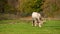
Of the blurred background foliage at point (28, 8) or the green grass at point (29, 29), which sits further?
the blurred background foliage at point (28, 8)

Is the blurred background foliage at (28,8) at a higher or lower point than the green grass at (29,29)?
higher

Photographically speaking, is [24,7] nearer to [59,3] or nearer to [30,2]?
[30,2]

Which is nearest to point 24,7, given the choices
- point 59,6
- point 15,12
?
point 15,12

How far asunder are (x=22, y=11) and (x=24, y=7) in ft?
4.09

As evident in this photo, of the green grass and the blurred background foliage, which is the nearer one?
the green grass

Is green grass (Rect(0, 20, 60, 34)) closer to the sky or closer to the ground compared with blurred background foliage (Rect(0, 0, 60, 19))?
closer to the ground

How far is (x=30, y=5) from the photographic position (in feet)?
140

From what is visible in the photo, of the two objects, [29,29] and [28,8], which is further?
[28,8]

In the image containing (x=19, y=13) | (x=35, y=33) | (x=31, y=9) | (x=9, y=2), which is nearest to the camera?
(x=35, y=33)

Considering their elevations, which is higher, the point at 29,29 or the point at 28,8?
the point at 28,8

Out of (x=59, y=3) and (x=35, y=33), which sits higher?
(x=59, y=3)

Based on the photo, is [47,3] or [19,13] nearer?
[47,3]

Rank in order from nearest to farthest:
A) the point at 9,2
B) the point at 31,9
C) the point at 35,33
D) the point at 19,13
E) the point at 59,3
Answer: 1. the point at 35,33
2. the point at 59,3
3. the point at 31,9
4. the point at 19,13
5. the point at 9,2

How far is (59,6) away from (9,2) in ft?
53.8
